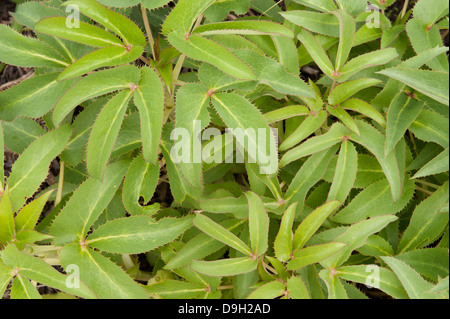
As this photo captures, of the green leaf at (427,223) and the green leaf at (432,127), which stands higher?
the green leaf at (432,127)

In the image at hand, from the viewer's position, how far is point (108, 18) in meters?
1.06

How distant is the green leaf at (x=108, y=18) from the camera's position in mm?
1051

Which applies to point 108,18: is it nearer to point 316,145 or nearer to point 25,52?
point 25,52

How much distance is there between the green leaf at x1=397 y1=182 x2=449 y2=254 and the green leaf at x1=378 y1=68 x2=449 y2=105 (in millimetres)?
246

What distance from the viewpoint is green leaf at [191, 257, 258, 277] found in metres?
1.04

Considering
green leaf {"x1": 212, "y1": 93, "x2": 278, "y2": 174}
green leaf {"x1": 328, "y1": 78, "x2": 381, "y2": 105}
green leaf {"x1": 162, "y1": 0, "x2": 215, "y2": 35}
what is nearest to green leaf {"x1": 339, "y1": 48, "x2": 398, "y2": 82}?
green leaf {"x1": 328, "y1": 78, "x2": 381, "y2": 105}

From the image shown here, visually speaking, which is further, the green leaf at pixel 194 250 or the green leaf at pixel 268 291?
the green leaf at pixel 194 250

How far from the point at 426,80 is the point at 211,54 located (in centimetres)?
50

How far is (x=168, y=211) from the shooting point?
133cm

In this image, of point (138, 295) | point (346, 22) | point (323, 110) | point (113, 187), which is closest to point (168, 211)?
point (113, 187)

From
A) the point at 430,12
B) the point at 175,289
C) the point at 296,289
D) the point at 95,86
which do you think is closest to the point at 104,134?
the point at 95,86

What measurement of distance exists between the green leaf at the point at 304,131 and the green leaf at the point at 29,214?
600 mm

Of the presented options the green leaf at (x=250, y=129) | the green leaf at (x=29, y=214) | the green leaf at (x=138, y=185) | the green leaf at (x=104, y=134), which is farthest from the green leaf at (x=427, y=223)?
the green leaf at (x=29, y=214)

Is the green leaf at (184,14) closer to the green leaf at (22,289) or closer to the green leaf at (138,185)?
the green leaf at (138,185)
